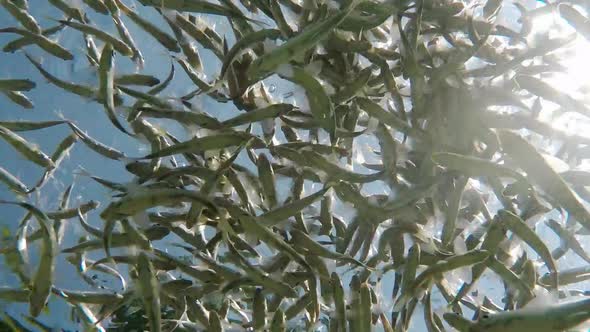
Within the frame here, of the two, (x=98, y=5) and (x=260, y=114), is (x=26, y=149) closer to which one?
(x=98, y=5)

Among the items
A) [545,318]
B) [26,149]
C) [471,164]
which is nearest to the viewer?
[545,318]

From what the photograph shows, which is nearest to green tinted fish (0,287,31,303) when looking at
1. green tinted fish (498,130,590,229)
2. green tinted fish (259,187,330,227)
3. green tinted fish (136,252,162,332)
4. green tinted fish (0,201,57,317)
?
green tinted fish (0,201,57,317)

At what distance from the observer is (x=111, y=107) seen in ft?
3.91

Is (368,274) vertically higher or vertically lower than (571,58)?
lower

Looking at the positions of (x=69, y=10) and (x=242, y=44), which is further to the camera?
(x=69, y=10)

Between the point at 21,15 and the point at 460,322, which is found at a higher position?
the point at 21,15

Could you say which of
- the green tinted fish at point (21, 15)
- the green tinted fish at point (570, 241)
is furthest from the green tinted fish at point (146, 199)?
the green tinted fish at point (570, 241)

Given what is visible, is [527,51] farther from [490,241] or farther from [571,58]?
[490,241]

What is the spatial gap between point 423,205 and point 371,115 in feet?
0.89

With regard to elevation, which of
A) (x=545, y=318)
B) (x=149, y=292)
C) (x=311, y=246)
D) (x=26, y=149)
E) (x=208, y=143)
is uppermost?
(x=26, y=149)

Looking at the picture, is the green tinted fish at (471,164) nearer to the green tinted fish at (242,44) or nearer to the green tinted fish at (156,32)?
the green tinted fish at (242,44)

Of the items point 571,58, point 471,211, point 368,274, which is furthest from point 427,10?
point 368,274

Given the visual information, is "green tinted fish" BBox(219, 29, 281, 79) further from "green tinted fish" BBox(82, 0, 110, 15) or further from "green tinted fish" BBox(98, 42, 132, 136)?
"green tinted fish" BBox(82, 0, 110, 15)

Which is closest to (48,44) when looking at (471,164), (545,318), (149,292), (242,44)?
(242,44)
